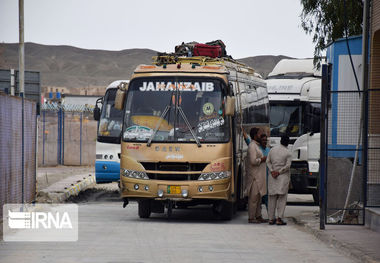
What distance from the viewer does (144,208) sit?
1722 centimetres

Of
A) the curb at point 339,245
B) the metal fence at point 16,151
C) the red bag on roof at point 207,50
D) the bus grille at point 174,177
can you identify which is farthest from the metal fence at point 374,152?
the metal fence at point 16,151

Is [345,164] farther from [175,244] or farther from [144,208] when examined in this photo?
[175,244]

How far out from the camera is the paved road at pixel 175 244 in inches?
423

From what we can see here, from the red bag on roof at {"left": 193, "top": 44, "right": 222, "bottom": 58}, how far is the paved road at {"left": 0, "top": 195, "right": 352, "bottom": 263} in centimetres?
442

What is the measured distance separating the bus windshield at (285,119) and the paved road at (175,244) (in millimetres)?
6458

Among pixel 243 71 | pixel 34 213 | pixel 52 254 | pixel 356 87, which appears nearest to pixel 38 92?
pixel 34 213

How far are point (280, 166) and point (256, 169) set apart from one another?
2.45 feet

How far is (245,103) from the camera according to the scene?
762 inches

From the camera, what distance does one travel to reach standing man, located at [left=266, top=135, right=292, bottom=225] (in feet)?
53.2

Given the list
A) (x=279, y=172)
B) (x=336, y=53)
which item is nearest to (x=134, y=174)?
(x=279, y=172)

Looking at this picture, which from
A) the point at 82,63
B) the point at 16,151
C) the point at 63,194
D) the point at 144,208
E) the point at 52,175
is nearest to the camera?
the point at 16,151

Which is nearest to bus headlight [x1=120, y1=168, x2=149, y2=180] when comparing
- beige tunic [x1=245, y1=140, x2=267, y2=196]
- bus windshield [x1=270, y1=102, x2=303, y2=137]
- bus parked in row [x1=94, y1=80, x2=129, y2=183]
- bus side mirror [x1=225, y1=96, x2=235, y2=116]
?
bus side mirror [x1=225, y1=96, x2=235, y2=116]

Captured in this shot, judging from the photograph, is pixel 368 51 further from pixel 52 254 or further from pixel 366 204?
pixel 52 254

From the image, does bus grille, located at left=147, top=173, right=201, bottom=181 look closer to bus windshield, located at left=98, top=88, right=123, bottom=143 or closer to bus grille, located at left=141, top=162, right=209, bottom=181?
bus grille, located at left=141, top=162, right=209, bottom=181
